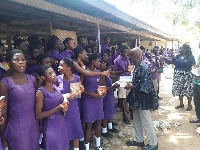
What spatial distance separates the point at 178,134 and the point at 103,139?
1.80 m

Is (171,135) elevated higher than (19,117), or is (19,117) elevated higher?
(19,117)

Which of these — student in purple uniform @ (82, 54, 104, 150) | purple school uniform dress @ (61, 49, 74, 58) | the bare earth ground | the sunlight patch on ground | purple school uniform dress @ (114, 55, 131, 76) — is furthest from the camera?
the sunlight patch on ground

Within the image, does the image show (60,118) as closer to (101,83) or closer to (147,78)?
(101,83)

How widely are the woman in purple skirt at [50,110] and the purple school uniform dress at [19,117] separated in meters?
0.11

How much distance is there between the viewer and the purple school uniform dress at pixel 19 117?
212 cm

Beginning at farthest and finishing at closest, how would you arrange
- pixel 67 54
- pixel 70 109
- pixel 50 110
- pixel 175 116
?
pixel 175 116 < pixel 67 54 < pixel 70 109 < pixel 50 110

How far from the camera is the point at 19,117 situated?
2162 mm

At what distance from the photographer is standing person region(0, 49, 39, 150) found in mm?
2119

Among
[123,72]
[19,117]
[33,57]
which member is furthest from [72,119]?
[123,72]

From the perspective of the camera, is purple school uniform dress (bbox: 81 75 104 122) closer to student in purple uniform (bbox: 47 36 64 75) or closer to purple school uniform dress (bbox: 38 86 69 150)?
student in purple uniform (bbox: 47 36 64 75)

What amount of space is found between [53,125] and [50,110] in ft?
0.72

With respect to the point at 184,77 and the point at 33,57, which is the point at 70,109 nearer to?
the point at 33,57

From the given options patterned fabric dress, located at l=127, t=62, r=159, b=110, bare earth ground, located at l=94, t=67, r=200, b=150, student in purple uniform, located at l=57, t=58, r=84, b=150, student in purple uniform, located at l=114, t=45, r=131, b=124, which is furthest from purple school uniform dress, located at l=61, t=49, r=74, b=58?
bare earth ground, located at l=94, t=67, r=200, b=150

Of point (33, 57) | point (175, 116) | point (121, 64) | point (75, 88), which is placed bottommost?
point (175, 116)
